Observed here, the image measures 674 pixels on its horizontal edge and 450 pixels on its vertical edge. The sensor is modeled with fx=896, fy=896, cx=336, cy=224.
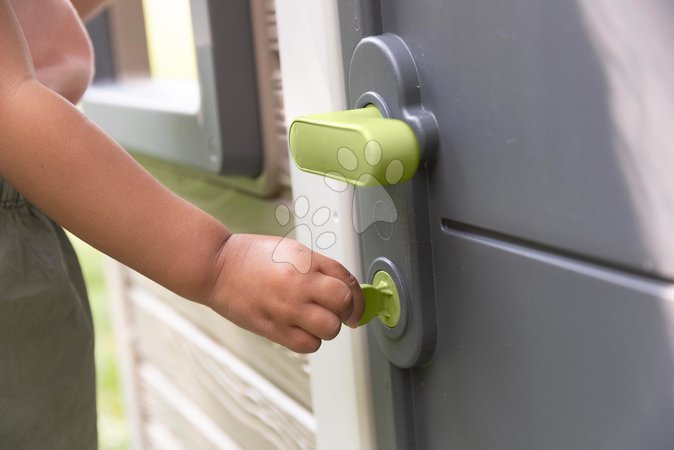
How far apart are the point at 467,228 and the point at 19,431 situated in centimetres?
38

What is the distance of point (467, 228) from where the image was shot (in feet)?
1.74

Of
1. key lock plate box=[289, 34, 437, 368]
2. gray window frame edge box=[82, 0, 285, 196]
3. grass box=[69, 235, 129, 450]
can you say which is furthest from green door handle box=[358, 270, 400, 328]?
grass box=[69, 235, 129, 450]

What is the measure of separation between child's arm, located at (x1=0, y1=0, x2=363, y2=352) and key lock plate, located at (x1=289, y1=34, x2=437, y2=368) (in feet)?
0.17

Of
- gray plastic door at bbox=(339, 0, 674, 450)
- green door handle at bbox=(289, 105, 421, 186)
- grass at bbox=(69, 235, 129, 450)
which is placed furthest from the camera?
grass at bbox=(69, 235, 129, 450)

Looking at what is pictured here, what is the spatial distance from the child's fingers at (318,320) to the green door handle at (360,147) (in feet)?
0.26

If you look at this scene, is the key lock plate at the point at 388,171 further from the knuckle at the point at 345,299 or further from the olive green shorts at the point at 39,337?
the olive green shorts at the point at 39,337

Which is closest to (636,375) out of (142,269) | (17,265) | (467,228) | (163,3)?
(467,228)

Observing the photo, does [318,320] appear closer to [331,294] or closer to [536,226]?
[331,294]

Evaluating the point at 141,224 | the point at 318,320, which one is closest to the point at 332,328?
the point at 318,320

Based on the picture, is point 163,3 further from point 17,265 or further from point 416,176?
point 416,176

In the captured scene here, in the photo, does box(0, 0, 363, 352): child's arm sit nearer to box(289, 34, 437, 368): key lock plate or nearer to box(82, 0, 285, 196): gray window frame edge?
box(289, 34, 437, 368): key lock plate

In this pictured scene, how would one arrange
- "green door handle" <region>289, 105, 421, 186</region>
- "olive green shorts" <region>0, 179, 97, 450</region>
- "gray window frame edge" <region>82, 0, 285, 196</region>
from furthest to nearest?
"gray window frame edge" <region>82, 0, 285, 196</region> → "olive green shorts" <region>0, 179, 97, 450</region> → "green door handle" <region>289, 105, 421, 186</region>

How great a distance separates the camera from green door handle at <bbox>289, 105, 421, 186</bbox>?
1.68ft

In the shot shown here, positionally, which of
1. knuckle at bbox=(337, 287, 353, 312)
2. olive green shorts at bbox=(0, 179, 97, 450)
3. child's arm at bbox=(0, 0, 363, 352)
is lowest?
olive green shorts at bbox=(0, 179, 97, 450)
